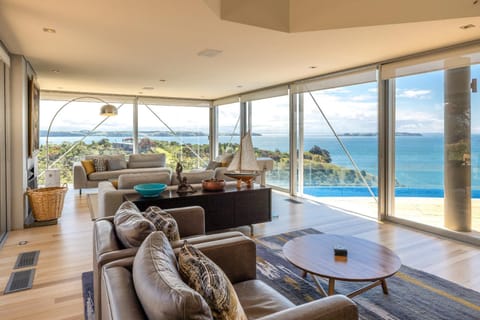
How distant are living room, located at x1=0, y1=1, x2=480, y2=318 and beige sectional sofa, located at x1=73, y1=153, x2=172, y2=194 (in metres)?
0.44

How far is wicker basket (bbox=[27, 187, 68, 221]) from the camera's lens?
423cm

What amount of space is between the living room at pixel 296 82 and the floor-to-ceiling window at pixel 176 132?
1.98 m

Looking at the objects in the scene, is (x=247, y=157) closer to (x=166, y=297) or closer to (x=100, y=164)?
(x=166, y=297)

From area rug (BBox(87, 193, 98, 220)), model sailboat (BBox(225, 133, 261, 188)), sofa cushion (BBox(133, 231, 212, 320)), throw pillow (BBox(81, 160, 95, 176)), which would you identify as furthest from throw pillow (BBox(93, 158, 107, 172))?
sofa cushion (BBox(133, 231, 212, 320))

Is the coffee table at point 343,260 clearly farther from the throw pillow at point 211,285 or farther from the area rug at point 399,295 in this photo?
the throw pillow at point 211,285

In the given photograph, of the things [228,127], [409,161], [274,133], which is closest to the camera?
[409,161]

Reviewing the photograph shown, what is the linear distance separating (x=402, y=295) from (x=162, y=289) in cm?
223

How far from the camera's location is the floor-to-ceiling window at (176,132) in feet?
29.2

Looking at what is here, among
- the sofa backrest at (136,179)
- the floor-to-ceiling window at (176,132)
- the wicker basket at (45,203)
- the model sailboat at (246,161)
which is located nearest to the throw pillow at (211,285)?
the sofa backrest at (136,179)

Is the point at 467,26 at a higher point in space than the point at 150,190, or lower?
higher

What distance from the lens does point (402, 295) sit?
2.45 meters

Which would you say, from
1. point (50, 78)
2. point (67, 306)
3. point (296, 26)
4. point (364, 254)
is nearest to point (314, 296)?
point (364, 254)

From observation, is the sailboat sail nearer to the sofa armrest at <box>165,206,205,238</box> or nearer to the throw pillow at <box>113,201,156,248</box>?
the sofa armrest at <box>165,206,205,238</box>

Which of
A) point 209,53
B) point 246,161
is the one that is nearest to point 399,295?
point 246,161
